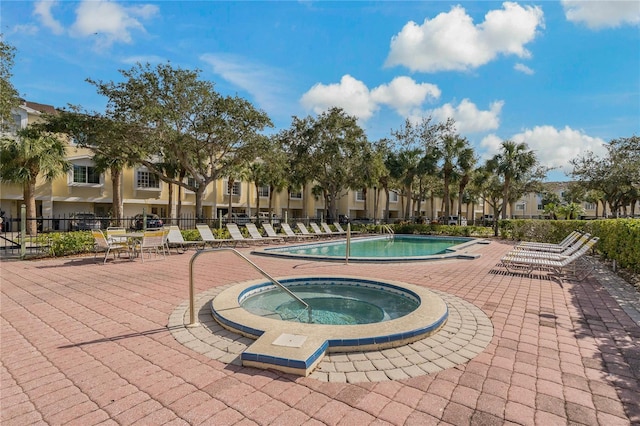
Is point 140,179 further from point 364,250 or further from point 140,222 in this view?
point 364,250

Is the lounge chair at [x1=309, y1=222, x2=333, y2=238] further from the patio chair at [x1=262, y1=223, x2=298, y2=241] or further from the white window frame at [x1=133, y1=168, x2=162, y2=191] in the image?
the white window frame at [x1=133, y1=168, x2=162, y2=191]

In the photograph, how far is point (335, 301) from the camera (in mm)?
6246

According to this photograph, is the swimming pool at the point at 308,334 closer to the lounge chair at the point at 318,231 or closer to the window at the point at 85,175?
the lounge chair at the point at 318,231

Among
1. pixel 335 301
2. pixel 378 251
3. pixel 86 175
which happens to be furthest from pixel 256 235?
pixel 86 175

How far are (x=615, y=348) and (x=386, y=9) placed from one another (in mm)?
9748

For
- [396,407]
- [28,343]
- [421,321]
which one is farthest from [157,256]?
[396,407]

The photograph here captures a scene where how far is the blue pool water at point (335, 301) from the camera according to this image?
5341mm

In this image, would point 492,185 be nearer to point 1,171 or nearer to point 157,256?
point 157,256

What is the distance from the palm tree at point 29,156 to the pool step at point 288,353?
73.2 feet

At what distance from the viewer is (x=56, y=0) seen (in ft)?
28.8

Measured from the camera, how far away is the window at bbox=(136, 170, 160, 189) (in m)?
31.1

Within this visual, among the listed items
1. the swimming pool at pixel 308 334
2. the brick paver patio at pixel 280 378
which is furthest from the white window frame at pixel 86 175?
the swimming pool at pixel 308 334

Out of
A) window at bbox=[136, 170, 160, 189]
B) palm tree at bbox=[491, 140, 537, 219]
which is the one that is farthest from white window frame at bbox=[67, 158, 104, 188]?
palm tree at bbox=[491, 140, 537, 219]

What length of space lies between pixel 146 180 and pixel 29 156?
12.0 metres
